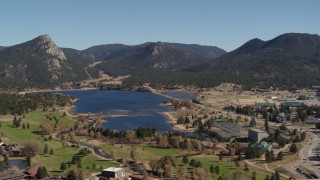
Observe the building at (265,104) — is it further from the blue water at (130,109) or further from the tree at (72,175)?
the tree at (72,175)

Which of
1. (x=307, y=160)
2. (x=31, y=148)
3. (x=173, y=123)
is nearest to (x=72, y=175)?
(x=31, y=148)

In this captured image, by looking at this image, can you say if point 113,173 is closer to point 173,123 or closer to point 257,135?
point 257,135

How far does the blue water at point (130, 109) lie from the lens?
11694 cm

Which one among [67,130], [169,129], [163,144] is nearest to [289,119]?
[169,129]

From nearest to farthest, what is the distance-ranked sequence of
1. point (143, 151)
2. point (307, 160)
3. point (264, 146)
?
point (307, 160), point (143, 151), point (264, 146)

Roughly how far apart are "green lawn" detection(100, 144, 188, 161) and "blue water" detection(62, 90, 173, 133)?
20.9 m

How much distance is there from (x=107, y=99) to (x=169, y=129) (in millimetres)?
79286

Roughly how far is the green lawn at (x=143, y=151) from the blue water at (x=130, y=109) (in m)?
20.9

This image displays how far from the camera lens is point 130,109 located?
150500 mm

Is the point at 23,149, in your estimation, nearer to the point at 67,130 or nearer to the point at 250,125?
the point at 67,130

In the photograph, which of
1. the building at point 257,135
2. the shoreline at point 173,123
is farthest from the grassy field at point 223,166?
the shoreline at point 173,123

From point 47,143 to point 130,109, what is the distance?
64083 millimetres

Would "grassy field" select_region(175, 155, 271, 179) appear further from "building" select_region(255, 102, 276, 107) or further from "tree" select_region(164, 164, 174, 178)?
"building" select_region(255, 102, 276, 107)

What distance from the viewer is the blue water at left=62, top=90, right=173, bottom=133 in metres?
117
